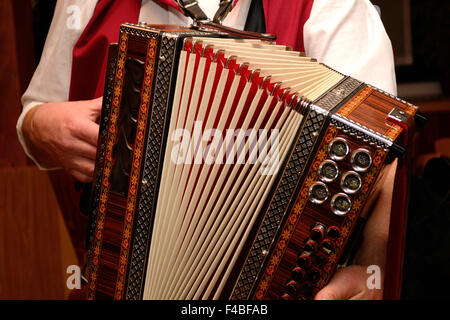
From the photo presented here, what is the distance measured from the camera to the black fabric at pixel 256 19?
947mm

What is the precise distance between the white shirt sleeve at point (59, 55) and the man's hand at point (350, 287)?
0.67m

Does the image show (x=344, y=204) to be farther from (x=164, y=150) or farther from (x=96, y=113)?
(x=96, y=113)

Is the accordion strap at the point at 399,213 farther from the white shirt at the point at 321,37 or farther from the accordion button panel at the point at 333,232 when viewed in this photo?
the white shirt at the point at 321,37

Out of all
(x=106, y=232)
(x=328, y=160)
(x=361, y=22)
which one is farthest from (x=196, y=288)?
(x=361, y=22)

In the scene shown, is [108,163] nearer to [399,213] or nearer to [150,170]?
[150,170]

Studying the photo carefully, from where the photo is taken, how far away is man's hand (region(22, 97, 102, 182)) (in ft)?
2.72

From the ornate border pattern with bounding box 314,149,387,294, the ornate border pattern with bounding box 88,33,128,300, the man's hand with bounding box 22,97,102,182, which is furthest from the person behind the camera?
the man's hand with bounding box 22,97,102,182

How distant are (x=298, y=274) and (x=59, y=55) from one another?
0.72m

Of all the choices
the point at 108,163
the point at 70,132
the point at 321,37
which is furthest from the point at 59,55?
the point at 321,37

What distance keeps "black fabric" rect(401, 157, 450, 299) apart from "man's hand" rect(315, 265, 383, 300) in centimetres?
57

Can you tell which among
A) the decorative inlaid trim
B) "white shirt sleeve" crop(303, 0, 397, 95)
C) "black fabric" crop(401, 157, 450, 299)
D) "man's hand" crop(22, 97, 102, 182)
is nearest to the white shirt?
"white shirt sleeve" crop(303, 0, 397, 95)

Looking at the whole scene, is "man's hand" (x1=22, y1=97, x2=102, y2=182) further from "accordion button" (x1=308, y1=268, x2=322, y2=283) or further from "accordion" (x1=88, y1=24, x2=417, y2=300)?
"accordion button" (x1=308, y1=268, x2=322, y2=283)

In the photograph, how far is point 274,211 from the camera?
0.66 m

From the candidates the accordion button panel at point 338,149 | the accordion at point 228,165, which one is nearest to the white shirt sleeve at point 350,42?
the accordion at point 228,165
